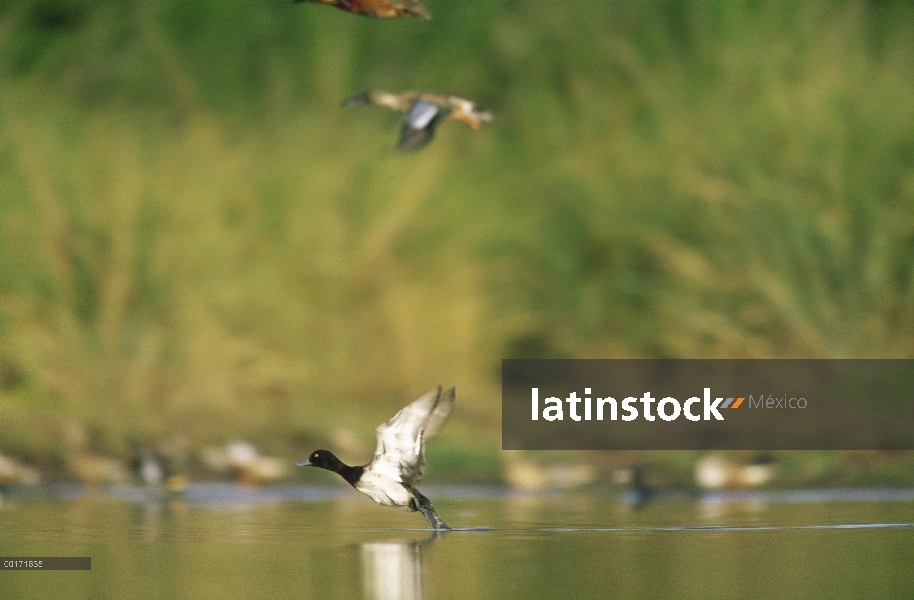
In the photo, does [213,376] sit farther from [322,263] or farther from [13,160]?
[13,160]

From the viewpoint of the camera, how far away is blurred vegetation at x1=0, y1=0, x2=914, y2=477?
28.7 feet

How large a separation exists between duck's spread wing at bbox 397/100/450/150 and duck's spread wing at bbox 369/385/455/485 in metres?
1.20

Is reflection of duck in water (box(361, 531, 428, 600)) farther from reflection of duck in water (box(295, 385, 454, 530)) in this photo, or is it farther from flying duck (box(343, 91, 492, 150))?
flying duck (box(343, 91, 492, 150))

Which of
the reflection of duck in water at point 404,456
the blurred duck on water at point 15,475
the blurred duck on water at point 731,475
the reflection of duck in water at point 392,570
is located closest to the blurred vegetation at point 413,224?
the blurred duck on water at point 15,475

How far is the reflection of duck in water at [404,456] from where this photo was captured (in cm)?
554

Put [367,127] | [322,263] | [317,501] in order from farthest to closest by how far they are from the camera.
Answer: [367,127]
[322,263]
[317,501]

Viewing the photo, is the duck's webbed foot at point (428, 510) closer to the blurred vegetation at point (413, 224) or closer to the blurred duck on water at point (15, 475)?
the blurred vegetation at point (413, 224)

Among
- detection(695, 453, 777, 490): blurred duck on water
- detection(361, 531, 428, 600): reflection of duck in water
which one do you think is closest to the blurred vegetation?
detection(695, 453, 777, 490): blurred duck on water

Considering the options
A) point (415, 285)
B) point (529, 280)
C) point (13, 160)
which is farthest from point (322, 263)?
point (13, 160)

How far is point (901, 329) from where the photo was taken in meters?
8.85

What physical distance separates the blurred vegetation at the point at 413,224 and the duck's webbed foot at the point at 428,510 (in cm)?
247

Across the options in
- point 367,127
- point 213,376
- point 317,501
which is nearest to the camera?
point 317,501

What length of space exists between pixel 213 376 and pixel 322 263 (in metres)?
1.01

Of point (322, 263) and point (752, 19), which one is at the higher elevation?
point (752, 19)
